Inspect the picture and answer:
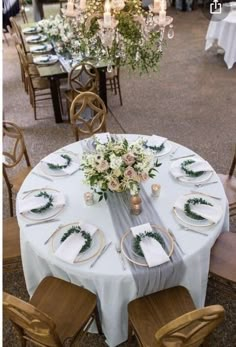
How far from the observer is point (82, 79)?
4.50m

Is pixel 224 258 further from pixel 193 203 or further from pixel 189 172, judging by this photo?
pixel 189 172

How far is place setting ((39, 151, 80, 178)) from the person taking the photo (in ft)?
8.65

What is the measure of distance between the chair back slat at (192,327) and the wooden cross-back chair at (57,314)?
0.51 metres

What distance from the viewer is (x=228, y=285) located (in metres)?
2.27

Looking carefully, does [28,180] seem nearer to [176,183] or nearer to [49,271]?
[49,271]

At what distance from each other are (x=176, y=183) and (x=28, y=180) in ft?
3.54

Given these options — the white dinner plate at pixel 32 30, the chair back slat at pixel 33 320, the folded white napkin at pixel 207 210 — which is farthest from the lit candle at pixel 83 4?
the white dinner plate at pixel 32 30

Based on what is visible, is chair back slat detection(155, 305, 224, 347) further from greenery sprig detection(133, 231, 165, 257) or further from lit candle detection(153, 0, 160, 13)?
lit candle detection(153, 0, 160, 13)

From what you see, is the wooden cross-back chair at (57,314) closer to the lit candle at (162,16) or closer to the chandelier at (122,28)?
the chandelier at (122,28)

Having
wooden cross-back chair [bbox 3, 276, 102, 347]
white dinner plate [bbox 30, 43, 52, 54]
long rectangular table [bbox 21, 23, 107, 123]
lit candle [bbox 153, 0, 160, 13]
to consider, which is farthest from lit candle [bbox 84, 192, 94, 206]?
white dinner plate [bbox 30, 43, 52, 54]

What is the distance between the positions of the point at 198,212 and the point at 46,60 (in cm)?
328

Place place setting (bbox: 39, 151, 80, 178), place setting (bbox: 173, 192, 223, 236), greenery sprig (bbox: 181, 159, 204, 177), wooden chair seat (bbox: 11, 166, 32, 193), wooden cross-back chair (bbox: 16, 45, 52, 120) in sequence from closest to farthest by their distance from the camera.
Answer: place setting (bbox: 173, 192, 223, 236)
greenery sprig (bbox: 181, 159, 204, 177)
place setting (bbox: 39, 151, 80, 178)
wooden chair seat (bbox: 11, 166, 32, 193)
wooden cross-back chair (bbox: 16, 45, 52, 120)

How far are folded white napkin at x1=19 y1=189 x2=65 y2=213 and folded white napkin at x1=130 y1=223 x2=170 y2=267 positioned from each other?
56cm

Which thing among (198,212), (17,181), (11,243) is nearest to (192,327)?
(198,212)
